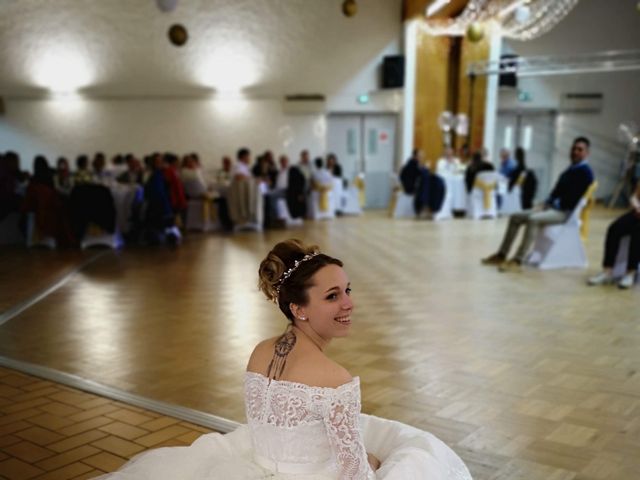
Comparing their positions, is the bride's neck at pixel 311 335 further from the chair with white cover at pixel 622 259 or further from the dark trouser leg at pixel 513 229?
the dark trouser leg at pixel 513 229

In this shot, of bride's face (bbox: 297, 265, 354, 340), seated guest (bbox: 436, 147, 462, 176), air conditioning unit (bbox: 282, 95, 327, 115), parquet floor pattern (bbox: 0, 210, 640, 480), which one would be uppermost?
air conditioning unit (bbox: 282, 95, 327, 115)

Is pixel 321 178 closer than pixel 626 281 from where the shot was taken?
No

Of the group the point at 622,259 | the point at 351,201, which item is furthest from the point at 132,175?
the point at 622,259

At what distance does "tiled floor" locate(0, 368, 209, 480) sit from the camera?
2.35m

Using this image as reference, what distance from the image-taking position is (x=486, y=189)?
11.0 m

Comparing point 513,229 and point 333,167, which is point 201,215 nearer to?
point 333,167

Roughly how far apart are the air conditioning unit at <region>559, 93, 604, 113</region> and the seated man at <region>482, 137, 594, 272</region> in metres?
8.97

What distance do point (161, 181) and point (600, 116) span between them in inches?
434

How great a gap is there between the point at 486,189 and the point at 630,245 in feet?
18.0

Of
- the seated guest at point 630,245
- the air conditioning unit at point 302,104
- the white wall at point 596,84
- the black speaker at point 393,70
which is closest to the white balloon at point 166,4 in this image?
the air conditioning unit at point 302,104

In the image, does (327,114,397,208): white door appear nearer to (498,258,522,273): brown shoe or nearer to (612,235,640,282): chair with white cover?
(498,258,522,273): brown shoe

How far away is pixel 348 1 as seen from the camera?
10.4m

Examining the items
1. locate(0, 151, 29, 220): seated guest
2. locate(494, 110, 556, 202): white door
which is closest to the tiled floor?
locate(0, 151, 29, 220): seated guest

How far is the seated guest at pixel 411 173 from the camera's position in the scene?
1120 centimetres
